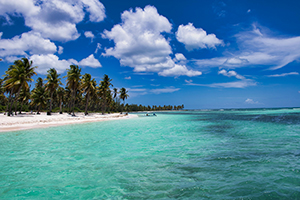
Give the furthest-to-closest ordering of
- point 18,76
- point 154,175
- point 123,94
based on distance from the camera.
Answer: point 123,94 < point 18,76 < point 154,175

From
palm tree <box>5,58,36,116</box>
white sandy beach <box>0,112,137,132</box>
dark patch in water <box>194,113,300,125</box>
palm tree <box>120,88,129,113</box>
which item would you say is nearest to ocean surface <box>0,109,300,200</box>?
white sandy beach <box>0,112,137,132</box>

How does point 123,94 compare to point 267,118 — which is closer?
point 267,118

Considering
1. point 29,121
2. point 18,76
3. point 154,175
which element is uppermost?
point 18,76

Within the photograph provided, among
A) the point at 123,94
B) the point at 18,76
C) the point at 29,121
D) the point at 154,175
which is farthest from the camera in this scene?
the point at 123,94

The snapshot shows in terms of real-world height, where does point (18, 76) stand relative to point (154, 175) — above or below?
above

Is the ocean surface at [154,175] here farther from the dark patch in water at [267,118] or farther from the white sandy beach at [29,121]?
the dark patch in water at [267,118]

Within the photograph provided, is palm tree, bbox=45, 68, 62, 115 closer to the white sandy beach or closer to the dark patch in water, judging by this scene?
the white sandy beach

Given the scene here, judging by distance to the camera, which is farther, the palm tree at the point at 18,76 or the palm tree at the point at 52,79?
the palm tree at the point at 52,79

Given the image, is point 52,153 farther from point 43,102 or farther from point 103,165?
point 43,102

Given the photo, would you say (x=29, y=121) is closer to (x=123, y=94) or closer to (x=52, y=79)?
(x=52, y=79)

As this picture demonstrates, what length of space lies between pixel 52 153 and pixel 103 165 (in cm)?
408

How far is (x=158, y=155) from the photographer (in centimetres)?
886

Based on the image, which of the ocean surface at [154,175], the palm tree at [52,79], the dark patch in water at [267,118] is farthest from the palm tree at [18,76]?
the dark patch in water at [267,118]

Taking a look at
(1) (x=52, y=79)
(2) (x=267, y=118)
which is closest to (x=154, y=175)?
(2) (x=267, y=118)
